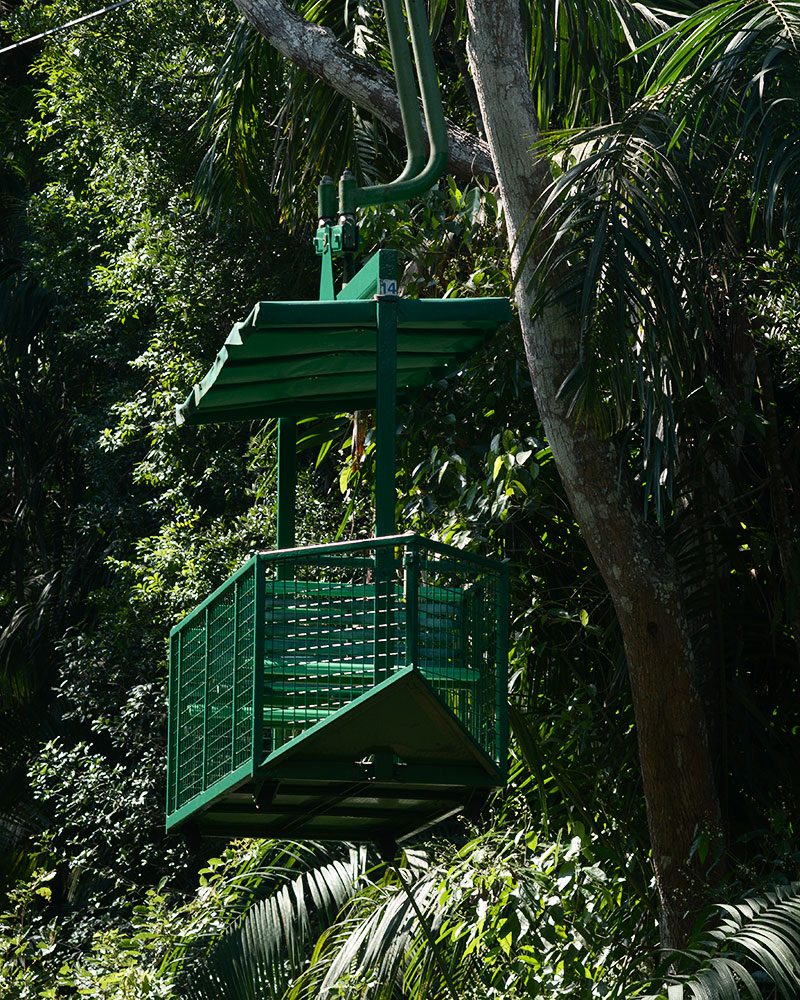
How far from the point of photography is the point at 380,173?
36.9 ft

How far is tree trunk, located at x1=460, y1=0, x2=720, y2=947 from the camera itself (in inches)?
276

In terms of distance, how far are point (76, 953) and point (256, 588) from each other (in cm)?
840

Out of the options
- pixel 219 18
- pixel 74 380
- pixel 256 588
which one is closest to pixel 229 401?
pixel 256 588

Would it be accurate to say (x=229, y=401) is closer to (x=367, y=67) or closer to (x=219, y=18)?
(x=367, y=67)

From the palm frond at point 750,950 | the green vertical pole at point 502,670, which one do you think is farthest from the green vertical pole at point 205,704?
the palm frond at point 750,950

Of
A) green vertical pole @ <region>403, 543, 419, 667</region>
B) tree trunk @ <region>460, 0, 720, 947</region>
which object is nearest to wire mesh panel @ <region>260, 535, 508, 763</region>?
green vertical pole @ <region>403, 543, 419, 667</region>

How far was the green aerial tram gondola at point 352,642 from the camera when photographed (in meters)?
4.58

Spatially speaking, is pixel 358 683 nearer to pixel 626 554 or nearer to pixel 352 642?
pixel 352 642

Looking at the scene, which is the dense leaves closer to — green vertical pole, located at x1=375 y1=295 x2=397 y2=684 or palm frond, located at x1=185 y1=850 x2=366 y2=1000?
palm frond, located at x1=185 y1=850 x2=366 y2=1000

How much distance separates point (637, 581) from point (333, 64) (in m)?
3.80

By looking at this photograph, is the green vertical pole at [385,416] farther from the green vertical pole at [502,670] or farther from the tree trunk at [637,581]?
the tree trunk at [637,581]

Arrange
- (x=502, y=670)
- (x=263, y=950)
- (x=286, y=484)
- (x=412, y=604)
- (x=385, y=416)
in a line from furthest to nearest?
1. (x=263, y=950)
2. (x=286, y=484)
3. (x=502, y=670)
4. (x=385, y=416)
5. (x=412, y=604)

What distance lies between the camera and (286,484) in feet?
20.4

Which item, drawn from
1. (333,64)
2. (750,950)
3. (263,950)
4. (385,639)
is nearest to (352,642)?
(385,639)
